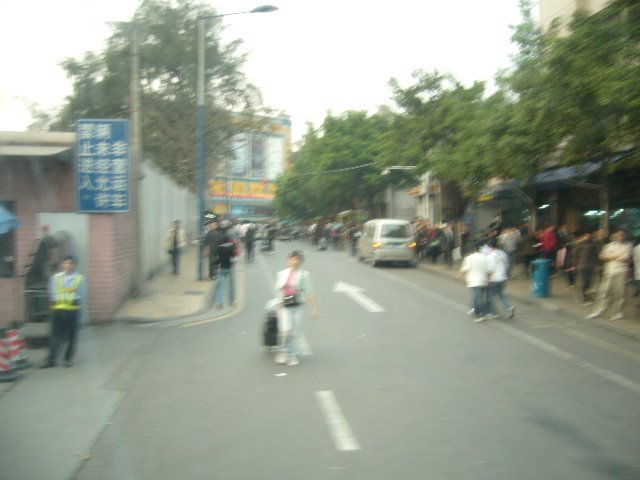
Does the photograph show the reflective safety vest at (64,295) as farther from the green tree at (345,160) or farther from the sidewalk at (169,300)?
the green tree at (345,160)

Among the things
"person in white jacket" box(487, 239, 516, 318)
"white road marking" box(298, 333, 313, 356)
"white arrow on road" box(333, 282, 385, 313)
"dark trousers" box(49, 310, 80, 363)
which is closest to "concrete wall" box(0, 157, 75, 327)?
"dark trousers" box(49, 310, 80, 363)

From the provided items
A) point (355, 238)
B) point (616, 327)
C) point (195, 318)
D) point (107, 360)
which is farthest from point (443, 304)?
point (355, 238)

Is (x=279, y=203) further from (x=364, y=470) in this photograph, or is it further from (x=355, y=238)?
(x=364, y=470)

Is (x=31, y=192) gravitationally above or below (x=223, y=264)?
above

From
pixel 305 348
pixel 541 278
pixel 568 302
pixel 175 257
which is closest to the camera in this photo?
pixel 305 348

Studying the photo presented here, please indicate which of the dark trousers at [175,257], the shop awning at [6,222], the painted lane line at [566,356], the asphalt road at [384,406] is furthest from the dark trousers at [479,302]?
the dark trousers at [175,257]

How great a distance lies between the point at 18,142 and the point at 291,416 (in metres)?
8.62

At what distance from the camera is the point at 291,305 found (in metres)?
9.33

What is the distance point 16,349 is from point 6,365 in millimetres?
298

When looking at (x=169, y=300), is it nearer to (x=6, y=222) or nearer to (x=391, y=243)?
(x=6, y=222)

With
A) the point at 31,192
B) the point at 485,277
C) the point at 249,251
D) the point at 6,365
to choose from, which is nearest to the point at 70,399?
the point at 6,365

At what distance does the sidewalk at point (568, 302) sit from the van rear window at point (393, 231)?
362 cm

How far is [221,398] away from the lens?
Result: 7562mm

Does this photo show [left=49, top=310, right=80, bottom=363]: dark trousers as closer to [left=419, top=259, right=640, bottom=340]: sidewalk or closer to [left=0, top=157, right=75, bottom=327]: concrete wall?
[left=0, top=157, right=75, bottom=327]: concrete wall
